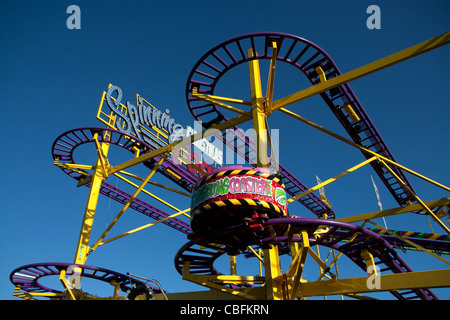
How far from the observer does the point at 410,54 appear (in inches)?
370

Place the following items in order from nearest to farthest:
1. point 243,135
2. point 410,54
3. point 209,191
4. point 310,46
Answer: point 209,191
point 410,54
point 310,46
point 243,135

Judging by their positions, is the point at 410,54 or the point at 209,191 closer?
the point at 209,191

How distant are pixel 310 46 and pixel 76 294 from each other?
11.2 metres

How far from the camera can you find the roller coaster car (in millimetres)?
7926

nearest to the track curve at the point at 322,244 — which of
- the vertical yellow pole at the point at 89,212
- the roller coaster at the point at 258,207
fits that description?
the roller coaster at the point at 258,207

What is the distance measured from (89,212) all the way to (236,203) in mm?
9134

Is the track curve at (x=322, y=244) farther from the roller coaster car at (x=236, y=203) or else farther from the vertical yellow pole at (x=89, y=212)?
the vertical yellow pole at (x=89, y=212)

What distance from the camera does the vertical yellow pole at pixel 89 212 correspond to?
1374 cm

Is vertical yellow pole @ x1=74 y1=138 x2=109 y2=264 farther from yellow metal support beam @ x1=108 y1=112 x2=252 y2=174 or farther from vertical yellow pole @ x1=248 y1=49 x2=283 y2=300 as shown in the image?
vertical yellow pole @ x1=248 y1=49 x2=283 y2=300

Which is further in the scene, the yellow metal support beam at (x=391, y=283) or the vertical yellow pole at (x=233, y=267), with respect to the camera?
the vertical yellow pole at (x=233, y=267)

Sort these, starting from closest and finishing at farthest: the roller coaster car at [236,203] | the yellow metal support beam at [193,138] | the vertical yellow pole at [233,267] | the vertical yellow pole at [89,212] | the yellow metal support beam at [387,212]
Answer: the roller coaster car at [236,203]
the yellow metal support beam at [193,138]
the vertical yellow pole at [89,212]
the yellow metal support beam at [387,212]
the vertical yellow pole at [233,267]

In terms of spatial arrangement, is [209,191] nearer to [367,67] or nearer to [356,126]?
[367,67]

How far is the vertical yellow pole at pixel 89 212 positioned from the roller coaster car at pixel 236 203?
23.5ft
